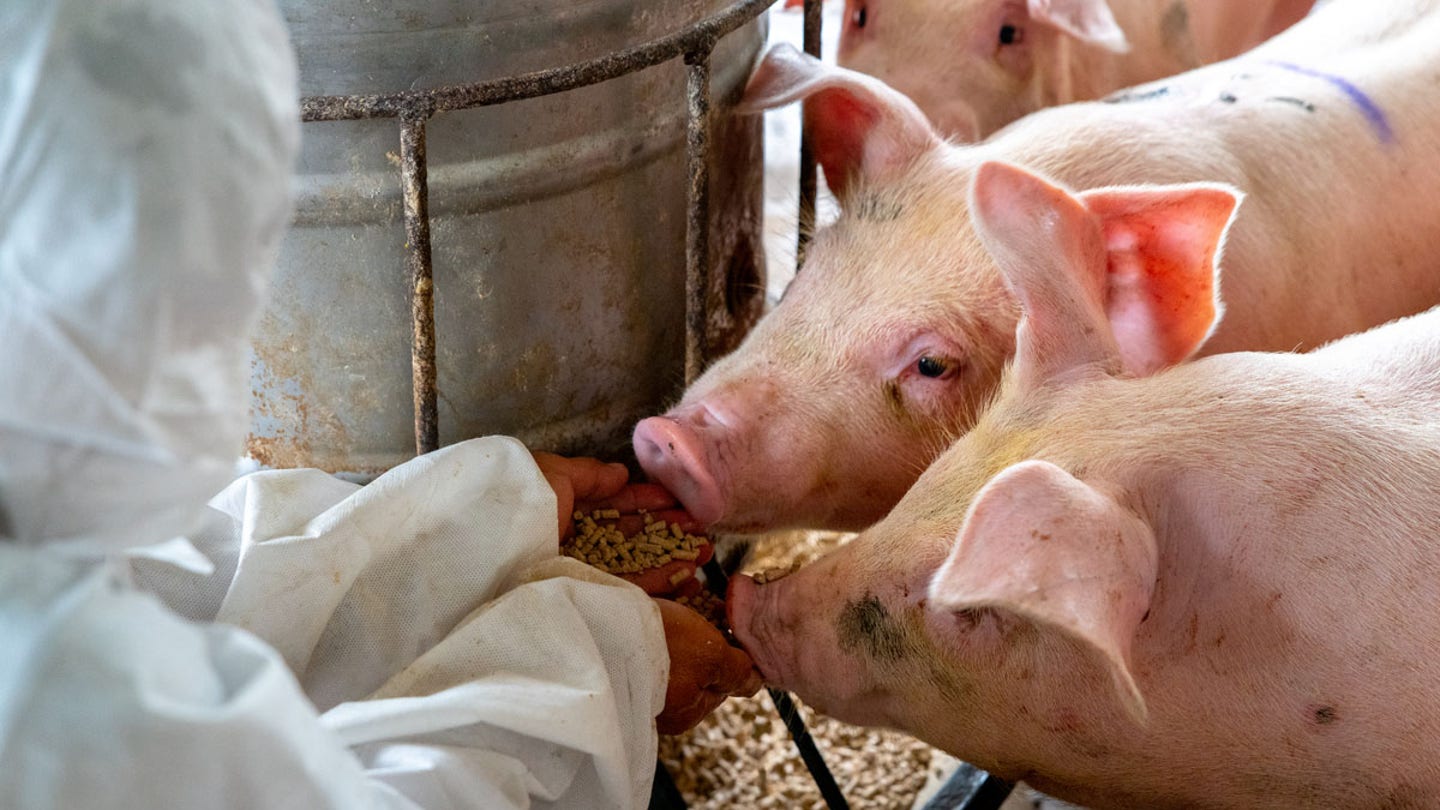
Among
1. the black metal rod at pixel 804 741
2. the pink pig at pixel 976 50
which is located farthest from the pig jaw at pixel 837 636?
the pink pig at pixel 976 50

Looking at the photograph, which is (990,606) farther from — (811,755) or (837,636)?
(811,755)

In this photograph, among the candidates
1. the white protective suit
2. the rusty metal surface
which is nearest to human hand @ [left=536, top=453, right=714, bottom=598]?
the rusty metal surface

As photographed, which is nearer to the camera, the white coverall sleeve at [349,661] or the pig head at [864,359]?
the white coverall sleeve at [349,661]

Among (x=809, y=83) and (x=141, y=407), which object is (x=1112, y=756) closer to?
(x=809, y=83)

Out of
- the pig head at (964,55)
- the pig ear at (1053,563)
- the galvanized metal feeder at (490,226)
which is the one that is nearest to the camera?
the pig ear at (1053,563)

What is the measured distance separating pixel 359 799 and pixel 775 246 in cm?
244

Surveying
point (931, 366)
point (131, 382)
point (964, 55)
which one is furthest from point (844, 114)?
point (131, 382)

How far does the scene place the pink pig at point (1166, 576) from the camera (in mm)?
1307

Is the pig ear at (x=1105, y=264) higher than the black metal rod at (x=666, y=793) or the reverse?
higher

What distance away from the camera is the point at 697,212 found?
65.1 inches

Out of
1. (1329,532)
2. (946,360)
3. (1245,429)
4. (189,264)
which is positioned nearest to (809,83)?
(946,360)

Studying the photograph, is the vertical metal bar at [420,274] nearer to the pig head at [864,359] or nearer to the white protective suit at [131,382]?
the pig head at [864,359]

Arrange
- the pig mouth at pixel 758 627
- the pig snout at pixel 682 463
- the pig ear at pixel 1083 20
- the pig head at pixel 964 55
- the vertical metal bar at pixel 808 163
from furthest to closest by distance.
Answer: the pig head at pixel 964 55 → the pig ear at pixel 1083 20 → the vertical metal bar at pixel 808 163 → the pig snout at pixel 682 463 → the pig mouth at pixel 758 627

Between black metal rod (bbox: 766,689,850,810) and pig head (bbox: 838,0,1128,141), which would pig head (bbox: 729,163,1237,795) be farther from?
pig head (bbox: 838,0,1128,141)
